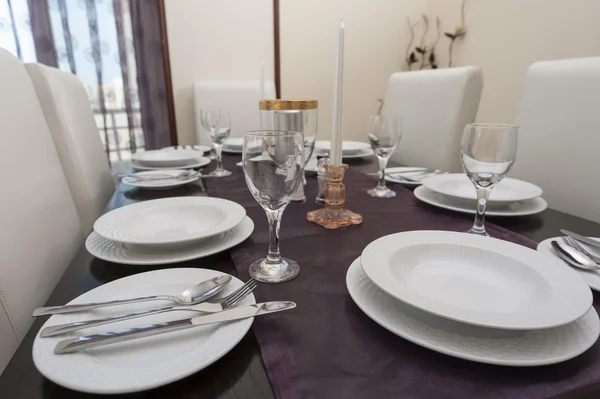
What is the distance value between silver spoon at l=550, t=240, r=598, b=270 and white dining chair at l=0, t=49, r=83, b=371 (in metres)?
0.76

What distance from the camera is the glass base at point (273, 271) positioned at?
18.6 inches

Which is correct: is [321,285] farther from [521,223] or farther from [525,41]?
[525,41]

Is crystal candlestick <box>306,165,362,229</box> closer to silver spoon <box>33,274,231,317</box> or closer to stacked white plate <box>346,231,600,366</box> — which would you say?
stacked white plate <box>346,231,600,366</box>

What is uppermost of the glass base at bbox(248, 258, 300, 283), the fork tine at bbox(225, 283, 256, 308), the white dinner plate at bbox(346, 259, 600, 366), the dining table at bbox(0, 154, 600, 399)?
the fork tine at bbox(225, 283, 256, 308)

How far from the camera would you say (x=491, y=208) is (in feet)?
2.45

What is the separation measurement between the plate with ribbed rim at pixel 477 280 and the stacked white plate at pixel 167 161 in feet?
2.79

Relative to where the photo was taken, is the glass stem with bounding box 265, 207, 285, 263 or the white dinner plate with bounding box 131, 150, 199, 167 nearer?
the glass stem with bounding box 265, 207, 285, 263

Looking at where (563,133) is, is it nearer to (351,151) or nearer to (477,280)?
(351,151)

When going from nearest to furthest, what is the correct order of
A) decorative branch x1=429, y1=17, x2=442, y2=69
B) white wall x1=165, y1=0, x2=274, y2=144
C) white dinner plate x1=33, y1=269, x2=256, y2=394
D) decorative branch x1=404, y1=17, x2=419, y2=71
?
white dinner plate x1=33, y1=269, x2=256, y2=394 → white wall x1=165, y1=0, x2=274, y2=144 → decorative branch x1=429, y1=17, x2=442, y2=69 → decorative branch x1=404, y1=17, x2=419, y2=71

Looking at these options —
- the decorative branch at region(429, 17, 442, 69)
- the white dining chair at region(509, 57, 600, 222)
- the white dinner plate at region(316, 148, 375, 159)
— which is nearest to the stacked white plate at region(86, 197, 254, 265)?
the white dinner plate at region(316, 148, 375, 159)

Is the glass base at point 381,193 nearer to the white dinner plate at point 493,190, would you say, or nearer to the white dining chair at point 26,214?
the white dinner plate at point 493,190

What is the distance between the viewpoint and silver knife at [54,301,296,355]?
312mm

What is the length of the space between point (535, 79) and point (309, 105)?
0.75 meters

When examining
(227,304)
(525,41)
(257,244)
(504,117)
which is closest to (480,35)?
(525,41)
